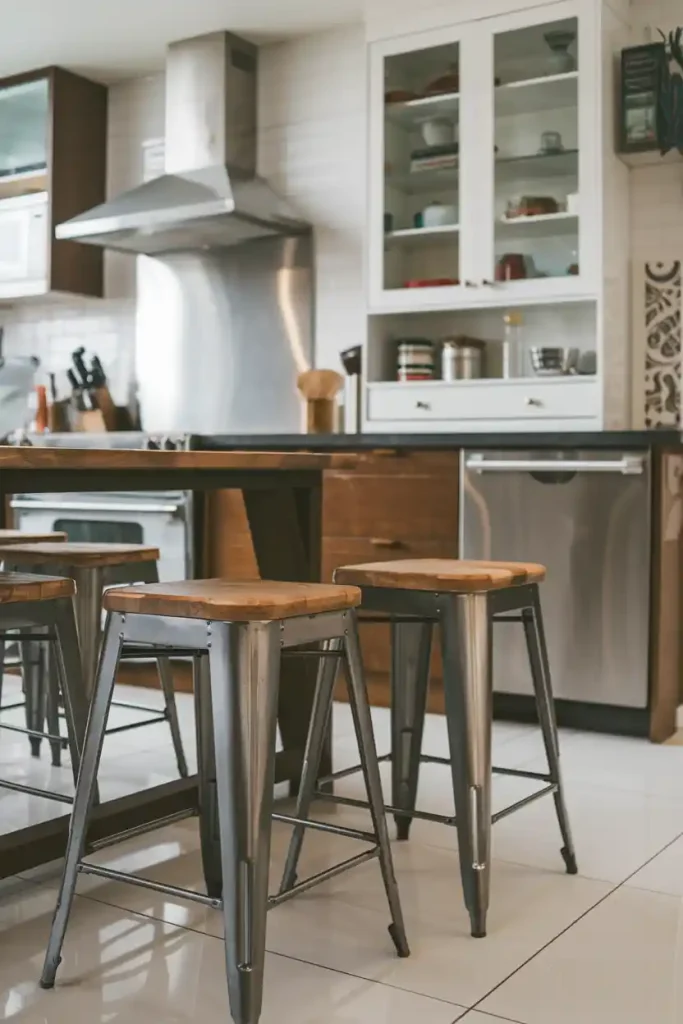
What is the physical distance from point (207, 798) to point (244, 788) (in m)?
0.56

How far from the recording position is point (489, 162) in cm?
421

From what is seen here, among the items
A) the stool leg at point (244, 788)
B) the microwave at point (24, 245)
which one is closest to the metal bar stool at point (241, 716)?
the stool leg at point (244, 788)

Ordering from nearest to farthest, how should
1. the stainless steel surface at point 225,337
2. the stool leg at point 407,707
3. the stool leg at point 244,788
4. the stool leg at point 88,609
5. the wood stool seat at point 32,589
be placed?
1. the stool leg at point 244,788
2. the wood stool seat at point 32,589
3. the stool leg at point 407,707
4. the stool leg at point 88,609
5. the stainless steel surface at point 225,337

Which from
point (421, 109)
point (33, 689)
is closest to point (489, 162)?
point (421, 109)

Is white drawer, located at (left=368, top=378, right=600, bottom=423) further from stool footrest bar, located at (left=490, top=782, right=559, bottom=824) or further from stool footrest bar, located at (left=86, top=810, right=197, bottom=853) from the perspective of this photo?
stool footrest bar, located at (left=86, top=810, right=197, bottom=853)

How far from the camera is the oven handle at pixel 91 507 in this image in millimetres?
4301

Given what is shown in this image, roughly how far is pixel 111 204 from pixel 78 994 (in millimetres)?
3724

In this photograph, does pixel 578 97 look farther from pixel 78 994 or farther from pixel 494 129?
pixel 78 994

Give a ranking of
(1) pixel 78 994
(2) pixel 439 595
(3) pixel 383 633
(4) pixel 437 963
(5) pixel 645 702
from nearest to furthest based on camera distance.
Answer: (1) pixel 78 994, (4) pixel 437 963, (2) pixel 439 595, (5) pixel 645 702, (3) pixel 383 633

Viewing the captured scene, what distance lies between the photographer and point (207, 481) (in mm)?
2400

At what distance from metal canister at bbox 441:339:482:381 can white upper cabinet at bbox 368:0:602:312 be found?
6.9 inches

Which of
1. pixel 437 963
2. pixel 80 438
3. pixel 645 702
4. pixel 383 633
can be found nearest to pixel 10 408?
pixel 80 438

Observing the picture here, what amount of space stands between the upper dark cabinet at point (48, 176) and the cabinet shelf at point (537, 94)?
2164 millimetres

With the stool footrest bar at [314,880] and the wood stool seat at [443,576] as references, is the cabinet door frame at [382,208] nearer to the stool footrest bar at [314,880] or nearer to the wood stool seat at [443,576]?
the wood stool seat at [443,576]
